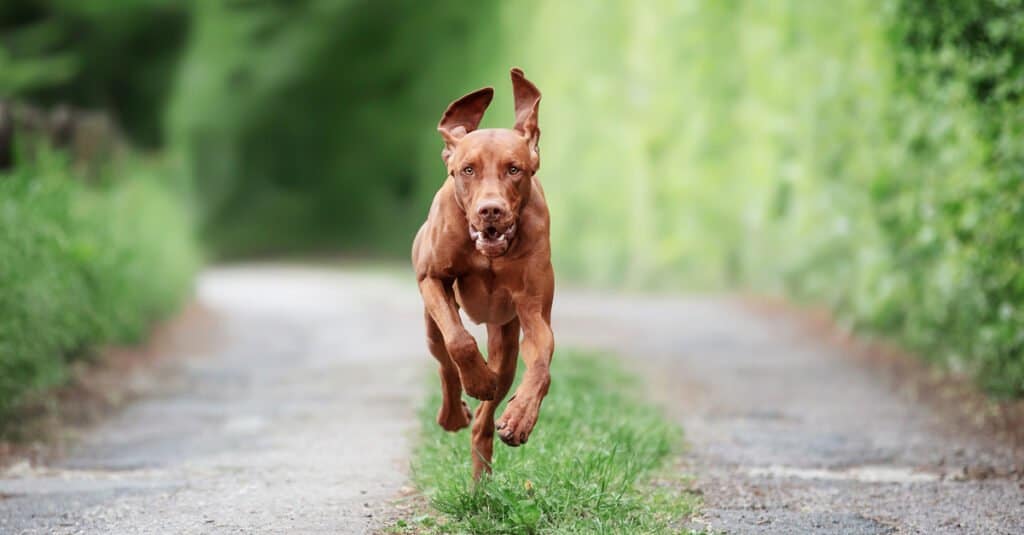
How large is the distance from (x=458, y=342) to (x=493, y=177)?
60 cm

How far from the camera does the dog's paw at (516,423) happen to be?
4480 millimetres

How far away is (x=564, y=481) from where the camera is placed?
17.1ft

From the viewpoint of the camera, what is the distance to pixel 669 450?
271 inches

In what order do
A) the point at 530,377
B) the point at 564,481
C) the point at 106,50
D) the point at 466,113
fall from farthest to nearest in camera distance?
the point at 106,50 → the point at 564,481 → the point at 466,113 → the point at 530,377

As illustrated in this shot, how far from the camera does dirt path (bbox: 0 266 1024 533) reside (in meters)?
5.51

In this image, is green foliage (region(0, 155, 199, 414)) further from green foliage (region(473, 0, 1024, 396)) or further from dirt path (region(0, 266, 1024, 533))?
green foliage (region(473, 0, 1024, 396))

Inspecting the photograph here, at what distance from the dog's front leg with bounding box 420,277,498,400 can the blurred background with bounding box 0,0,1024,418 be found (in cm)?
375

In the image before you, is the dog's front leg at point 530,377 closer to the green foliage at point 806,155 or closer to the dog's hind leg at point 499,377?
the dog's hind leg at point 499,377

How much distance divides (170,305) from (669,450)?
921 centimetres

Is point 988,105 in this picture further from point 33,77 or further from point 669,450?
point 33,77

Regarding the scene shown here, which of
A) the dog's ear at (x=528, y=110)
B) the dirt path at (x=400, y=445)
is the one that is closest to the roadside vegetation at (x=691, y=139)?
the dirt path at (x=400, y=445)

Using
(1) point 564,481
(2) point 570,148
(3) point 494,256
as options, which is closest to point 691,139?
(2) point 570,148

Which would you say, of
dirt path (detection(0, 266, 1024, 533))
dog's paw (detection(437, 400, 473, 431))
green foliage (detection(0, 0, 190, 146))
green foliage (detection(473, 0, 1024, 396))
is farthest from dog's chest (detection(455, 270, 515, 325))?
green foliage (detection(0, 0, 190, 146))

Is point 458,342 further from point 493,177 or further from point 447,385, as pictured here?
point 447,385
